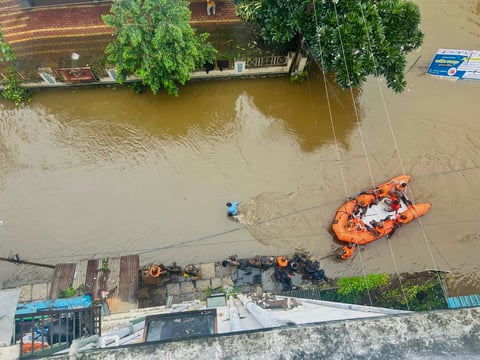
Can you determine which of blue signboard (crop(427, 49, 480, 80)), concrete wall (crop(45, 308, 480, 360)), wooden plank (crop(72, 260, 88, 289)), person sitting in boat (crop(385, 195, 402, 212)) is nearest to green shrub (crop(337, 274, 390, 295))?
person sitting in boat (crop(385, 195, 402, 212))

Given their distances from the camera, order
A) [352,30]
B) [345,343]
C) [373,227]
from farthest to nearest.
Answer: [373,227] → [352,30] → [345,343]

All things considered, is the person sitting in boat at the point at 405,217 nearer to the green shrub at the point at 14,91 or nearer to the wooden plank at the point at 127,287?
the wooden plank at the point at 127,287

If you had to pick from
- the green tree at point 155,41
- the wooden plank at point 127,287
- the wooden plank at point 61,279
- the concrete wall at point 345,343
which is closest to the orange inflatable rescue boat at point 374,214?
the wooden plank at point 127,287

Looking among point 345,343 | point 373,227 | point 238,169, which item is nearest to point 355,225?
point 373,227

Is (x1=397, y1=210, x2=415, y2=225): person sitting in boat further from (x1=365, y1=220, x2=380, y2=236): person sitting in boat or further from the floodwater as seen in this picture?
(x1=365, y1=220, x2=380, y2=236): person sitting in boat

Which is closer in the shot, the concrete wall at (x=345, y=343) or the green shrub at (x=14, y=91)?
the concrete wall at (x=345, y=343)

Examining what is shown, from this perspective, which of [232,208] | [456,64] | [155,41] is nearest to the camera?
[155,41]

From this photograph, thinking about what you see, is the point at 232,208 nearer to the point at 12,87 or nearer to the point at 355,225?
the point at 355,225

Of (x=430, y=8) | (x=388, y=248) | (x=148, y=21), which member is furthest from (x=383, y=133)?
(x=148, y=21)

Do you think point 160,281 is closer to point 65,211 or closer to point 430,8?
point 65,211
